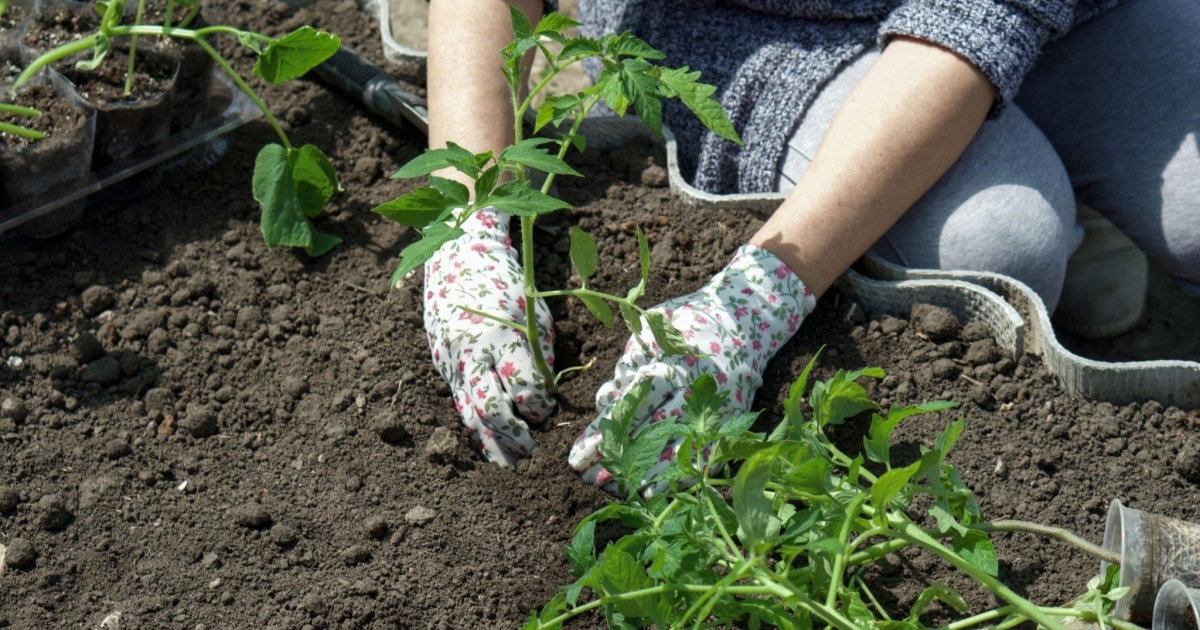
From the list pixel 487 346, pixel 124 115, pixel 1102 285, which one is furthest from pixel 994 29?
pixel 124 115

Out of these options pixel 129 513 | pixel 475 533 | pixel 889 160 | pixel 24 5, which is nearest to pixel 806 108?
pixel 889 160

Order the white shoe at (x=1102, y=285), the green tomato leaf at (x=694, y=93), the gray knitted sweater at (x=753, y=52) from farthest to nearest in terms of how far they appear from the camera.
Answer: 1. the white shoe at (x=1102, y=285)
2. the gray knitted sweater at (x=753, y=52)
3. the green tomato leaf at (x=694, y=93)

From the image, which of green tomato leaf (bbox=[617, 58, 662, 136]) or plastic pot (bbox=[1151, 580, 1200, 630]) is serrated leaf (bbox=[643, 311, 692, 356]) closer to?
green tomato leaf (bbox=[617, 58, 662, 136])

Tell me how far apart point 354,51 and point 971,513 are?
144 cm

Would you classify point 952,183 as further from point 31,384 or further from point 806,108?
point 31,384

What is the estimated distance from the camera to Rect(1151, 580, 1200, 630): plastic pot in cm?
101

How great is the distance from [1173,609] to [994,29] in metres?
0.85

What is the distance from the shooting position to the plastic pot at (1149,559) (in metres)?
1.08

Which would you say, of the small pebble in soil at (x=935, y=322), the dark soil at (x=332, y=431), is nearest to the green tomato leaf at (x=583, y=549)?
the dark soil at (x=332, y=431)

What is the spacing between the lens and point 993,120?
1.67 meters

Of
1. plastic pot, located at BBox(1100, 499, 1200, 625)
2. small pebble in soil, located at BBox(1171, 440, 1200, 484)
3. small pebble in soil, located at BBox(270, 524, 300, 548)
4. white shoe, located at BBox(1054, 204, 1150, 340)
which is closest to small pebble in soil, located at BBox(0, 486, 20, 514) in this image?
small pebble in soil, located at BBox(270, 524, 300, 548)

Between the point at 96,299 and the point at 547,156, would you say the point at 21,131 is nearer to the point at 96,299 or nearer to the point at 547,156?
the point at 96,299

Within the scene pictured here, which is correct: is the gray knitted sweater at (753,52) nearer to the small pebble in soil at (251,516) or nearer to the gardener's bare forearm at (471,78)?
the gardener's bare forearm at (471,78)

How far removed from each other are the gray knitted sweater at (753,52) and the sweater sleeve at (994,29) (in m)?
0.03
